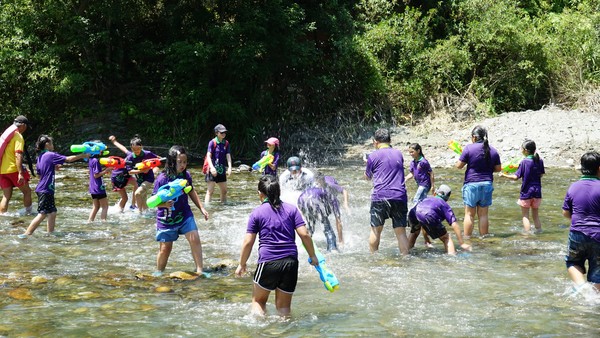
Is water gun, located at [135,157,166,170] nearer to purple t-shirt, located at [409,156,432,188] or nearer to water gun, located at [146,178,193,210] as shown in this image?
water gun, located at [146,178,193,210]

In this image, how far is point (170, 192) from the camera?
8.18 meters

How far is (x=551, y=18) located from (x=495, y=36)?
3394 mm

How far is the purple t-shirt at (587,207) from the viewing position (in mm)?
7230

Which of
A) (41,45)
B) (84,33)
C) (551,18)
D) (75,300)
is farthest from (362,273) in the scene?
(551,18)

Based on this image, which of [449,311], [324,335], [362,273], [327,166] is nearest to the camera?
[324,335]

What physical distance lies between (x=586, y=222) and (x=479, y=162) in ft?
11.7

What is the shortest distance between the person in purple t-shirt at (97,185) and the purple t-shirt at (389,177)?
5.01m

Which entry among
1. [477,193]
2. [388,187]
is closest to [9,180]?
[388,187]

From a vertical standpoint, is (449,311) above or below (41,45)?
below

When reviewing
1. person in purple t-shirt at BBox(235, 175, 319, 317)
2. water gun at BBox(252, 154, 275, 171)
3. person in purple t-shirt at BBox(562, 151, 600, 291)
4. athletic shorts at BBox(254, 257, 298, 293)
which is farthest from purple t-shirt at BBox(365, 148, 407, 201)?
water gun at BBox(252, 154, 275, 171)

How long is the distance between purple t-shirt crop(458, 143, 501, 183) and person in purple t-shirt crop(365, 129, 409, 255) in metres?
1.71

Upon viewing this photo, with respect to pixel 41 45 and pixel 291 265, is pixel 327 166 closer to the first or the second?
pixel 41 45

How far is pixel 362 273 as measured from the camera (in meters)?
8.98

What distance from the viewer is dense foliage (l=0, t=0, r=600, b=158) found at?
23.4 m
